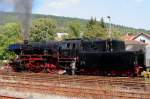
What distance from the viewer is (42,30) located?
8669 centimetres

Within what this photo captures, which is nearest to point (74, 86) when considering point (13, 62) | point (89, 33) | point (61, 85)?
point (61, 85)

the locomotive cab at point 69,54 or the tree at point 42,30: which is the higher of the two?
the tree at point 42,30

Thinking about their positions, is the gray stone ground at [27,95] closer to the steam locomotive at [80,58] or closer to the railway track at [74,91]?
the railway track at [74,91]

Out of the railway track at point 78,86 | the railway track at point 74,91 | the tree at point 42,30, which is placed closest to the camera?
the railway track at point 74,91

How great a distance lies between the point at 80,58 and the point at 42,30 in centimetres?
6183

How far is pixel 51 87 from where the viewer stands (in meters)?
18.2

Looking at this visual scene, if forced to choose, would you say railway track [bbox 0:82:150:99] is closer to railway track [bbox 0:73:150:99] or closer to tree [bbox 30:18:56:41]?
railway track [bbox 0:73:150:99]

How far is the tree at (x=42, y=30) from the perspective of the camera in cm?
8345

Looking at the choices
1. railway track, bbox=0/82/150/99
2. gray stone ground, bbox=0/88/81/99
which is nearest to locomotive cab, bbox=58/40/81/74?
railway track, bbox=0/82/150/99

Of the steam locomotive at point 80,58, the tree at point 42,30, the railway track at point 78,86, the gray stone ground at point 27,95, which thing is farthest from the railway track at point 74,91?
the tree at point 42,30

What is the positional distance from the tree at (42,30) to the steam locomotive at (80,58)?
165 feet

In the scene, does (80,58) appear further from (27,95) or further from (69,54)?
(27,95)

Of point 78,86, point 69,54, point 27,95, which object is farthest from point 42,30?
point 27,95

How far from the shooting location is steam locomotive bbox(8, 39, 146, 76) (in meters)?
23.9
